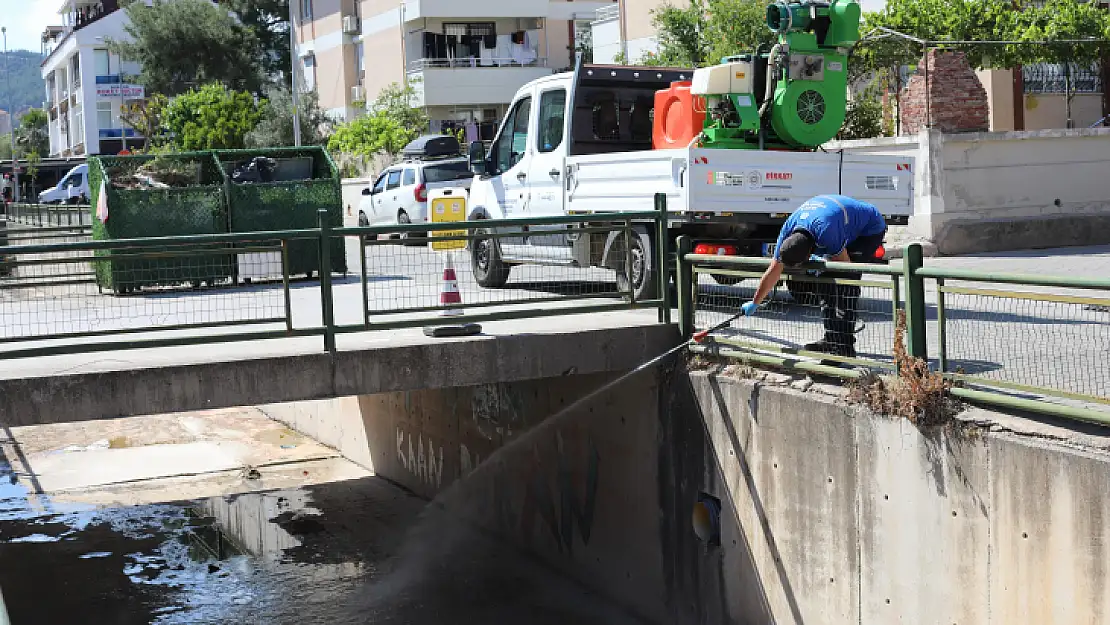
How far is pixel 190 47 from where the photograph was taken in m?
62.3

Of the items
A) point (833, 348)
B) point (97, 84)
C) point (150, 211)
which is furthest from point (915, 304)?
point (97, 84)

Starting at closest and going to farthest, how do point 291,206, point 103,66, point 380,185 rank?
1. point 291,206
2. point 380,185
3. point 103,66

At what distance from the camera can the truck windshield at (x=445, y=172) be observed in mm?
26439

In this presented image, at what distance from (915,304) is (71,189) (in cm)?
5151

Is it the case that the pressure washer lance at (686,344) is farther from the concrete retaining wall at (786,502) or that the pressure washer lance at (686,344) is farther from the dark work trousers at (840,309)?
the dark work trousers at (840,309)

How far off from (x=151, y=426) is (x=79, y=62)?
6686 cm

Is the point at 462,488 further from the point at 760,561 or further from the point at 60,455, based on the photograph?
the point at 60,455

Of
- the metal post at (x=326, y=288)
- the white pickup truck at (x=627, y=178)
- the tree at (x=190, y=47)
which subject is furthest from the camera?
the tree at (x=190, y=47)

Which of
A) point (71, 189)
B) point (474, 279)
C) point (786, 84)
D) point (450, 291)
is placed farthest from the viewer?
point (71, 189)

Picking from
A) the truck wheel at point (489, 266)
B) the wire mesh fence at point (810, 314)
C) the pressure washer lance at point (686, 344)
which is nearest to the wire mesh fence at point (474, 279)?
the pressure washer lance at point (686, 344)

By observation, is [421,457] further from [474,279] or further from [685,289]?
[685,289]

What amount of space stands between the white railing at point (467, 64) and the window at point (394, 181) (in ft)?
60.8

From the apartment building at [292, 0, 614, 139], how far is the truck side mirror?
27844mm

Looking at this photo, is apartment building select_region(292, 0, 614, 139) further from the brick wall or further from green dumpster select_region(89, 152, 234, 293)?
green dumpster select_region(89, 152, 234, 293)
